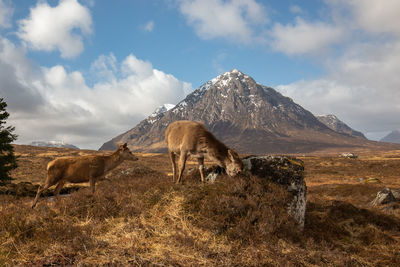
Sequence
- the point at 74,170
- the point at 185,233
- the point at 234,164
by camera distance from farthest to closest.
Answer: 1. the point at 74,170
2. the point at 234,164
3. the point at 185,233

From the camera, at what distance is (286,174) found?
922 centimetres

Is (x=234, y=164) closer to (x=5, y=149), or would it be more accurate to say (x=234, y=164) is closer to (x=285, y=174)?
(x=285, y=174)

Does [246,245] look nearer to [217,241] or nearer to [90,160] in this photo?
[217,241]

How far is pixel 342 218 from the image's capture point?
36.7 feet

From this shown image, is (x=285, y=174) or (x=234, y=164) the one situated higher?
(x=234, y=164)

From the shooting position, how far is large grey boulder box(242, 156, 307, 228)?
28.8ft

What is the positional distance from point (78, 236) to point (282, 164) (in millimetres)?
6908

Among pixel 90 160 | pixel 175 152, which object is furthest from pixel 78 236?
pixel 90 160

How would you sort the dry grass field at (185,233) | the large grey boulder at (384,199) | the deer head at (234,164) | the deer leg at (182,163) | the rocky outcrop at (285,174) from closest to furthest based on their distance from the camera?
1. the dry grass field at (185,233)
2. the rocky outcrop at (285,174)
3. the deer head at (234,164)
4. the deer leg at (182,163)
5. the large grey boulder at (384,199)

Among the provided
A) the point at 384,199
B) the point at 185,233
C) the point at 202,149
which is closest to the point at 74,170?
the point at 202,149

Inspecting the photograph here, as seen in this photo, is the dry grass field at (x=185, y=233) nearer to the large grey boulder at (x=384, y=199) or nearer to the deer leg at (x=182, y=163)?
the deer leg at (x=182, y=163)

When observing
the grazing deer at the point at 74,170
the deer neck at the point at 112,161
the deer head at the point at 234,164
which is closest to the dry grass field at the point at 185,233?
the deer head at the point at 234,164

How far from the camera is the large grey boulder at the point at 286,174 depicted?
879 cm

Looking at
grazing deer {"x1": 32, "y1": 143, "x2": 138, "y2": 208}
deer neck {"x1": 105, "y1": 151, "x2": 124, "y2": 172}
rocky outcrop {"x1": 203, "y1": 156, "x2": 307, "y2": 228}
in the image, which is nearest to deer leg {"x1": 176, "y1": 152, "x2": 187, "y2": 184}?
rocky outcrop {"x1": 203, "y1": 156, "x2": 307, "y2": 228}
